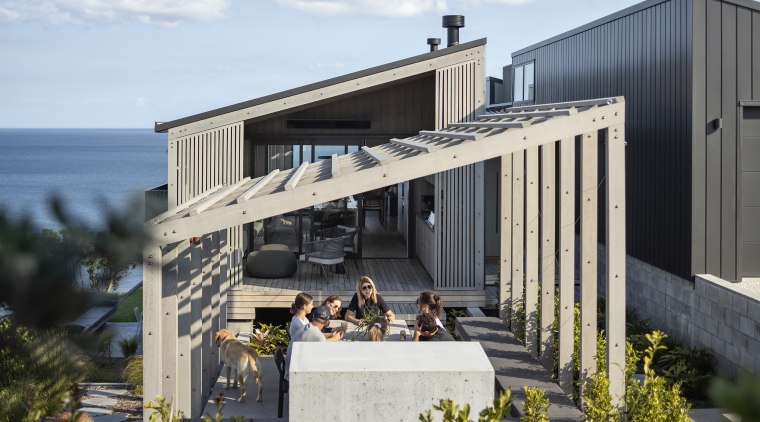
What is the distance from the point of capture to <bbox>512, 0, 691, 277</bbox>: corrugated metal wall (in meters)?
12.0

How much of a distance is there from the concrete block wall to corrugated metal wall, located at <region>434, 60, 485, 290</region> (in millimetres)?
2434

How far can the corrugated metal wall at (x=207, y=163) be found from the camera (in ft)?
46.3

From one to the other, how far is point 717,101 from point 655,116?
1431mm

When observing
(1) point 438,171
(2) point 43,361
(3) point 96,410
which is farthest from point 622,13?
(2) point 43,361

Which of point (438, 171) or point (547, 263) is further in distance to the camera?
point (547, 263)

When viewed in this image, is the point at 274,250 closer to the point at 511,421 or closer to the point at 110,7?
the point at 511,421

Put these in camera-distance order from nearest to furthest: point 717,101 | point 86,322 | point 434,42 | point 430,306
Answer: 1. point 86,322
2. point 430,306
3. point 717,101
4. point 434,42

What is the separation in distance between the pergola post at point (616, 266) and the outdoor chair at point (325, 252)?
7957 millimetres

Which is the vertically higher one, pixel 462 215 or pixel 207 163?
pixel 207 163

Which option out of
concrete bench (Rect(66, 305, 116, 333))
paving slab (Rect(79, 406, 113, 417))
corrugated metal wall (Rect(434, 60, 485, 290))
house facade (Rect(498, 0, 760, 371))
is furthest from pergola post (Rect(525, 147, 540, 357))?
concrete bench (Rect(66, 305, 116, 333))

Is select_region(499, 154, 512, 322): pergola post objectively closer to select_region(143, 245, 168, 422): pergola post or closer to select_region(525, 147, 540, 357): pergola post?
select_region(525, 147, 540, 357): pergola post

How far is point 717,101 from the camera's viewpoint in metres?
11.7

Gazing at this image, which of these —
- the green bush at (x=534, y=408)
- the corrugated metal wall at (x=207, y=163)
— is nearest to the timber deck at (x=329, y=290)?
the corrugated metal wall at (x=207, y=163)

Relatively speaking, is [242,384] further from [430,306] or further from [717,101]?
[717,101]
